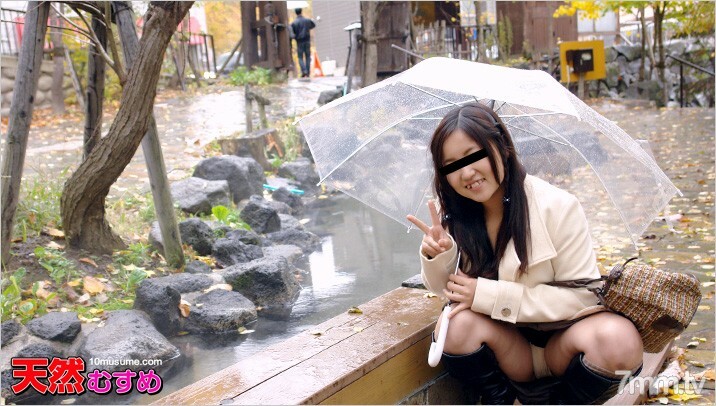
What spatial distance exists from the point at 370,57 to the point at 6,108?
9685mm

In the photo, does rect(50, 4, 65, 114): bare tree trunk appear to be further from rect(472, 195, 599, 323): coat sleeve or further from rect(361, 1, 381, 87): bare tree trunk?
rect(472, 195, 599, 323): coat sleeve

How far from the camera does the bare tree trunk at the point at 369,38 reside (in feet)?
46.0

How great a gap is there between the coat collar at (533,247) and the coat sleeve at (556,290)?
1.4 inches

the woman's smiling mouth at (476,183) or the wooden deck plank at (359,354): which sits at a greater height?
the woman's smiling mouth at (476,183)

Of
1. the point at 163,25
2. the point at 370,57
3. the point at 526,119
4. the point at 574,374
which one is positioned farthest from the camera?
the point at 370,57

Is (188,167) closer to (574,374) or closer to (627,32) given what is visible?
(574,374)

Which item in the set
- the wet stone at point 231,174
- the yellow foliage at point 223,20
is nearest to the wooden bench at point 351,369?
the wet stone at point 231,174

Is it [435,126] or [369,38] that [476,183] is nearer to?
[435,126]

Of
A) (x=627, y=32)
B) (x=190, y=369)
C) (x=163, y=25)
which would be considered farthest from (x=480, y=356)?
(x=627, y=32)

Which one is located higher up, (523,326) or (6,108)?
(6,108)

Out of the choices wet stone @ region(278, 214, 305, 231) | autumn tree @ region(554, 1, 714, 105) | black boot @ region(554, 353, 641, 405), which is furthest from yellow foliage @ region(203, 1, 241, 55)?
black boot @ region(554, 353, 641, 405)

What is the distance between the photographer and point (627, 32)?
32.3 meters

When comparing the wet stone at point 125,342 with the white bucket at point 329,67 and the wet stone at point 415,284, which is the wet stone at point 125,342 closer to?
the wet stone at point 415,284

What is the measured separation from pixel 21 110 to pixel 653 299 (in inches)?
205
